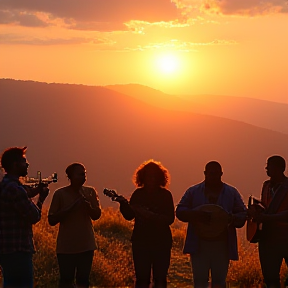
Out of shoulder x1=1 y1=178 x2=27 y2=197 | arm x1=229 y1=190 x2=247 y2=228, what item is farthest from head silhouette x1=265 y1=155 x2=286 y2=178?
shoulder x1=1 y1=178 x2=27 y2=197

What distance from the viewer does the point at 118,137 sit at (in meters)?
104

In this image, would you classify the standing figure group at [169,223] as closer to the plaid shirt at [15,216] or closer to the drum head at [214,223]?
the drum head at [214,223]

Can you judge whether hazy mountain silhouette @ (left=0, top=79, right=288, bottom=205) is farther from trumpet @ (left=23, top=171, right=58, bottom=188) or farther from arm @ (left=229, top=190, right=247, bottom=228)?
trumpet @ (left=23, top=171, right=58, bottom=188)

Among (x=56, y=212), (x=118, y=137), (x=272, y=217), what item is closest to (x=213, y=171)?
(x=272, y=217)

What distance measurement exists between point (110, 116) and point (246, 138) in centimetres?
2582

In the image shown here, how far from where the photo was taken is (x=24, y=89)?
123688mm

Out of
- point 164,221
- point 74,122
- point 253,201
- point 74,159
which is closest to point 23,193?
point 164,221

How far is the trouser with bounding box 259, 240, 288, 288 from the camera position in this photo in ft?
25.2

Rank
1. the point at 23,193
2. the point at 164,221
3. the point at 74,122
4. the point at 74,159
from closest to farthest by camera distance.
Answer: the point at 23,193, the point at 164,221, the point at 74,159, the point at 74,122

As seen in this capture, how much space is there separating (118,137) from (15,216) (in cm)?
9730

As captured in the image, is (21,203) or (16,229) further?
(16,229)

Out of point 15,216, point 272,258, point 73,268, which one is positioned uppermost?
point 15,216

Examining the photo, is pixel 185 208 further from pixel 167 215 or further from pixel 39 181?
Result: pixel 39 181

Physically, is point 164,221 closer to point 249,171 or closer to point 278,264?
point 278,264
